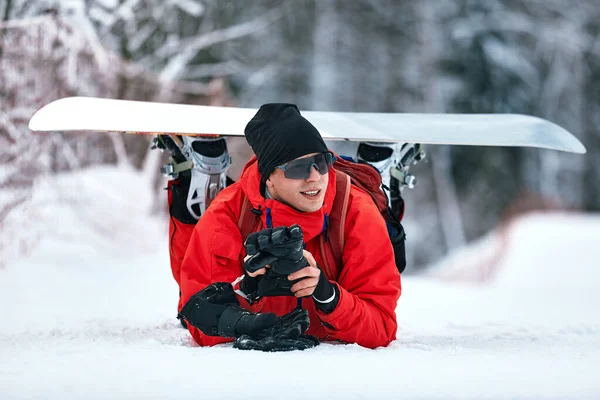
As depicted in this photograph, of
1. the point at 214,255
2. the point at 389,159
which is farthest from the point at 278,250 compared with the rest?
the point at 389,159

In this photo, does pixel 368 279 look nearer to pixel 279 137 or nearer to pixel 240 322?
pixel 240 322

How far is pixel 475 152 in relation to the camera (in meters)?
20.9

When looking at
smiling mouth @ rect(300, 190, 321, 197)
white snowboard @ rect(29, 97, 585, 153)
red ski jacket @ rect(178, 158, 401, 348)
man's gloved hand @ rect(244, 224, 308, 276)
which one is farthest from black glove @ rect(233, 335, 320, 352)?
white snowboard @ rect(29, 97, 585, 153)

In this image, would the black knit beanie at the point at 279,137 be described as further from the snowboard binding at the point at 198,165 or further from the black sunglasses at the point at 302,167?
the snowboard binding at the point at 198,165

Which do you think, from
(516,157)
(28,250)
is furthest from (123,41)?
(516,157)

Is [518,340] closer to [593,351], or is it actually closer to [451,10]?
[593,351]

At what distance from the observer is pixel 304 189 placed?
9.83ft

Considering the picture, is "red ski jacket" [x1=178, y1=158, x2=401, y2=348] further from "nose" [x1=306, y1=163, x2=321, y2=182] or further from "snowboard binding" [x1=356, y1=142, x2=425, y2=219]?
"snowboard binding" [x1=356, y1=142, x2=425, y2=219]

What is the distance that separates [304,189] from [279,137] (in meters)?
0.20

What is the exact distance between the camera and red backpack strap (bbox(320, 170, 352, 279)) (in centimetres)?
314

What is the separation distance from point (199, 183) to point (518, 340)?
1.58 meters

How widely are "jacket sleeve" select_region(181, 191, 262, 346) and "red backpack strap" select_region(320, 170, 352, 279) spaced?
0.98 feet

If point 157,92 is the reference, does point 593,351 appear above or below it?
below

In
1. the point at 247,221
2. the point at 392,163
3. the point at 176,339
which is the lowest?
the point at 176,339
